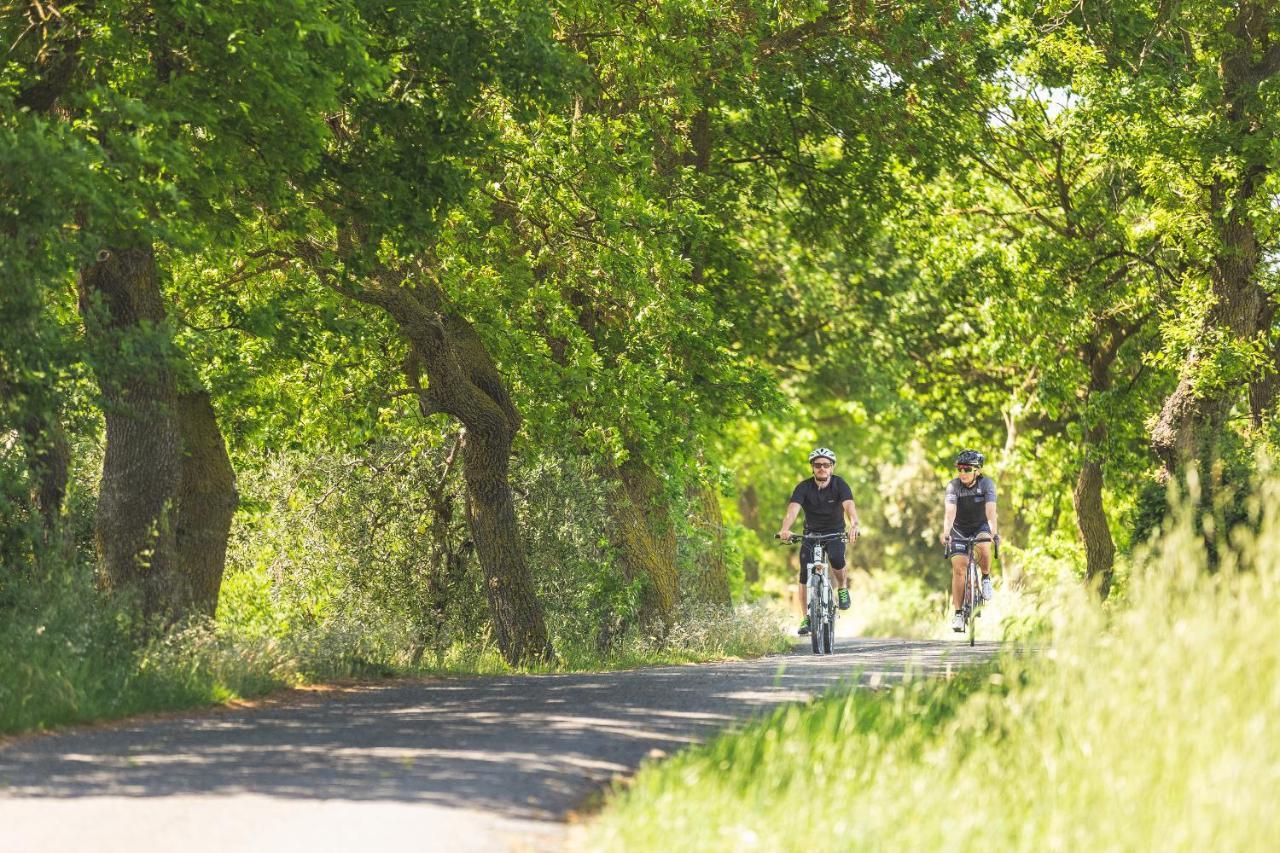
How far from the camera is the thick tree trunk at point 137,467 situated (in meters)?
14.8

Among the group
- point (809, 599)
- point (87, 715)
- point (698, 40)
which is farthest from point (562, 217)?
point (87, 715)

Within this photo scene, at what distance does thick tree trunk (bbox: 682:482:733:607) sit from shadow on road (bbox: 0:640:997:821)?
13134mm

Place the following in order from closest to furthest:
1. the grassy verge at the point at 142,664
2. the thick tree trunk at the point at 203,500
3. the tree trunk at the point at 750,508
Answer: the grassy verge at the point at 142,664 < the thick tree trunk at the point at 203,500 < the tree trunk at the point at 750,508

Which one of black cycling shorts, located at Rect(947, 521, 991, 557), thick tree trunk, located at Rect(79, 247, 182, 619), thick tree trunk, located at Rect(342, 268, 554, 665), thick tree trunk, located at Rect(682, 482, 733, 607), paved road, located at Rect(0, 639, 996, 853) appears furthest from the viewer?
thick tree trunk, located at Rect(682, 482, 733, 607)

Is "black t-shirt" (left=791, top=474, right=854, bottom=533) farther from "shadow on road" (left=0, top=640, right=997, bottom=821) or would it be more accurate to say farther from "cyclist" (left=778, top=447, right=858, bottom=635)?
"shadow on road" (left=0, top=640, right=997, bottom=821)

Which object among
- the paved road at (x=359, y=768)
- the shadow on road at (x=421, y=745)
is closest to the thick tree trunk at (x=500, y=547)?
the shadow on road at (x=421, y=745)

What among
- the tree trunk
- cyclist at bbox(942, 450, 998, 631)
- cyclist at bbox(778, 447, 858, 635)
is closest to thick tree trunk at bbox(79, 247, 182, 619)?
cyclist at bbox(778, 447, 858, 635)

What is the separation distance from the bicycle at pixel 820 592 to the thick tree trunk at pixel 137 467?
253 inches

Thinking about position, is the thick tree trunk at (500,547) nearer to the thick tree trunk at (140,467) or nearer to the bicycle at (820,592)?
the bicycle at (820,592)

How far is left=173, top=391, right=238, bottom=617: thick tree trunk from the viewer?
17406 mm

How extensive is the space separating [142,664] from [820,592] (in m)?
7.87

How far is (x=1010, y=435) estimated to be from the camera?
3638 centimetres

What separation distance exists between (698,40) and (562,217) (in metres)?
2.83

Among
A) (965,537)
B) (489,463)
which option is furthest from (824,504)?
(489,463)
